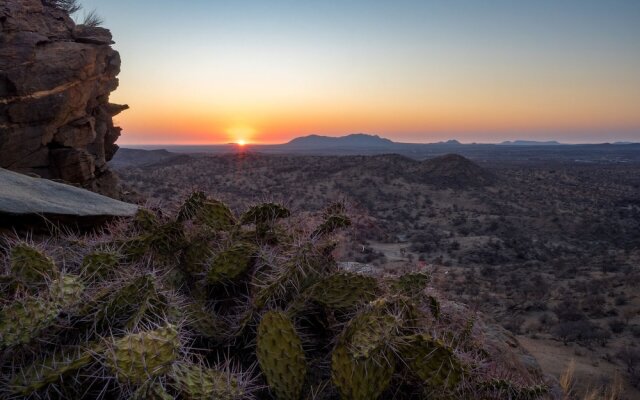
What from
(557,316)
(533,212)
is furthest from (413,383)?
(533,212)

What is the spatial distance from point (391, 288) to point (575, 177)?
50677 millimetres

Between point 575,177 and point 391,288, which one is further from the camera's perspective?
point 575,177

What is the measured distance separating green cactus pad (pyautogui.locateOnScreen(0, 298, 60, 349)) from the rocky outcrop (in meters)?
6.00

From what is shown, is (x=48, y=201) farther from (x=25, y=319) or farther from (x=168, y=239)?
(x=25, y=319)

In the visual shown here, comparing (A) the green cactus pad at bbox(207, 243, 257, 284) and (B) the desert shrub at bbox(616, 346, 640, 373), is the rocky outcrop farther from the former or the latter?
(B) the desert shrub at bbox(616, 346, 640, 373)

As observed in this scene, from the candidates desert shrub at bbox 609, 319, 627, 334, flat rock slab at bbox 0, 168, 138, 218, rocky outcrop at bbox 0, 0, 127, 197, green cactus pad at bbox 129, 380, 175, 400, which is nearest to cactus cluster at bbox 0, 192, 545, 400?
green cactus pad at bbox 129, 380, 175, 400

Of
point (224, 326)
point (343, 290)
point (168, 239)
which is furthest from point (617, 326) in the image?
point (168, 239)

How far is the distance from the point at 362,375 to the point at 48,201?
3.98 meters

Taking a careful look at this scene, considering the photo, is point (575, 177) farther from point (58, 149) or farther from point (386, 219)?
point (58, 149)

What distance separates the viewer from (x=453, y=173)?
39531mm

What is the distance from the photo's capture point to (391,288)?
3.45 meters

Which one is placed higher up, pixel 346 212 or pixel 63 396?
pixel 346 212

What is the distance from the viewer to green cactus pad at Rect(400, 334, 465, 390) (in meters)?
2.54

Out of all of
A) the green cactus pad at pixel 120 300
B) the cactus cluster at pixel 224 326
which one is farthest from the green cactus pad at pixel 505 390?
the green cactus pad at pixel 120 300
